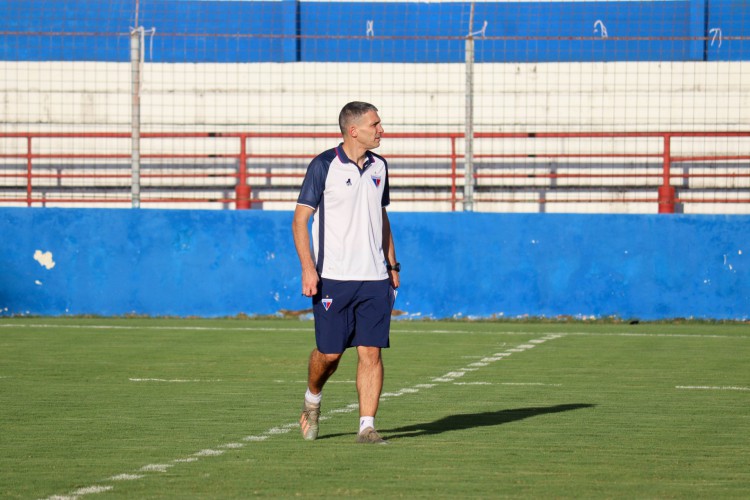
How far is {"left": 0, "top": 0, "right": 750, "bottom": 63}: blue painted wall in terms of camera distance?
21953 millimetres

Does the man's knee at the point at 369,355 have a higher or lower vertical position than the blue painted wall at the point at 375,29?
lower

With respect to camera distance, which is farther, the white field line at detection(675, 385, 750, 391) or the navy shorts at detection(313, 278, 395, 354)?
the white field line at detection(675, 385, 750, 391)

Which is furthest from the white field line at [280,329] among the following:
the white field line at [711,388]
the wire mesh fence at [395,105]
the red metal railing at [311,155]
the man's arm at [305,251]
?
the man's arm at [305,251]

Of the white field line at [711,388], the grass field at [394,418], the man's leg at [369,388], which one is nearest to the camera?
the grass field at [394,418]

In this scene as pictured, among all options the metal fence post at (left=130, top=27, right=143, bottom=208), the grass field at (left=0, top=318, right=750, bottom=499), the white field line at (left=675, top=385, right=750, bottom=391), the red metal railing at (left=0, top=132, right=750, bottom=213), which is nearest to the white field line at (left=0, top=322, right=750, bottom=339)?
the grass field at (left=0, top=318, right=750, bottom=499)

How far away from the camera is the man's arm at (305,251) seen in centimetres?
776

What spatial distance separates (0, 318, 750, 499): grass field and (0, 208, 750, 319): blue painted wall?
6.64 feet

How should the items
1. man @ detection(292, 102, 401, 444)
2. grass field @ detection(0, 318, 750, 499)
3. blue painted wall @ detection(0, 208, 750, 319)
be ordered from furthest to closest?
blue painted wall @ detection(0, 208, 750, 319) → man @ detection(292, 102, 401, 444) → grass field @ detection(0, 318, 750, 499)

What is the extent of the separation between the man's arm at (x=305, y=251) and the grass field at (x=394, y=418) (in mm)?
830

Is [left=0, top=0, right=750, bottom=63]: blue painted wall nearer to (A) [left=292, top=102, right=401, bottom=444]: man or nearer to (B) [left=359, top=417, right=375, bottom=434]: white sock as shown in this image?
(A) [left=292, top=102, right=401, bottom=444]: man

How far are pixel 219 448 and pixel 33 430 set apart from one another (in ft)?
4.52

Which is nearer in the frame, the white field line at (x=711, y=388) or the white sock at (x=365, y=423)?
the white sock at (x=365, y=423)

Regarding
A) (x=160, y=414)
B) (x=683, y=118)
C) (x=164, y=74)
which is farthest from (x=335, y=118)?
(x=160, y=414)

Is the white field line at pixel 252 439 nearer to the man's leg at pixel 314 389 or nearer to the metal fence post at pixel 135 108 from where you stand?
the man's leg at pixel 314 389
